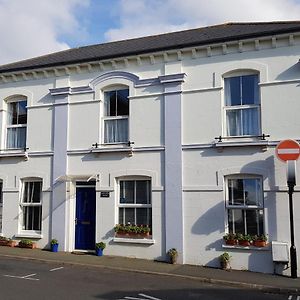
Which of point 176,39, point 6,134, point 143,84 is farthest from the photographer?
point 6,134

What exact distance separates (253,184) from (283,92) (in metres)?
2.76

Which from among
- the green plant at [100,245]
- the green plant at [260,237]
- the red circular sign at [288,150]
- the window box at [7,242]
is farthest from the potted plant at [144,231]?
the window box at [7,242]

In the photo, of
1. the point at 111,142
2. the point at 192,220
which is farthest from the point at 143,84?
the point at 192,220

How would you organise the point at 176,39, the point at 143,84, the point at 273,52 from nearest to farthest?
the point at 273,52 → the point at 143,84 → the point at 176,39

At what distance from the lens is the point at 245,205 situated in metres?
11.4

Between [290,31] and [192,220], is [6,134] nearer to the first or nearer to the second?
[192,220]

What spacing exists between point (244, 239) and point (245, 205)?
38.2 inches

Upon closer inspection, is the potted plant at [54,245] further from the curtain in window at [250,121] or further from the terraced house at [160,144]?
the curtain in window at [250,121]

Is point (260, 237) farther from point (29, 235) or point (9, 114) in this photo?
point (9, 114)

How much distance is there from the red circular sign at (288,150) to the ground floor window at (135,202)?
13.8ft

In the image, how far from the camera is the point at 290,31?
11.1 meters

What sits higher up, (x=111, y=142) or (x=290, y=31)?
(x=290, y=31)

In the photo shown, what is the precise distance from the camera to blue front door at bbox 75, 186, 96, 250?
43.9 feet

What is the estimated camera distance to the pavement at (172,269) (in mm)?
9406
